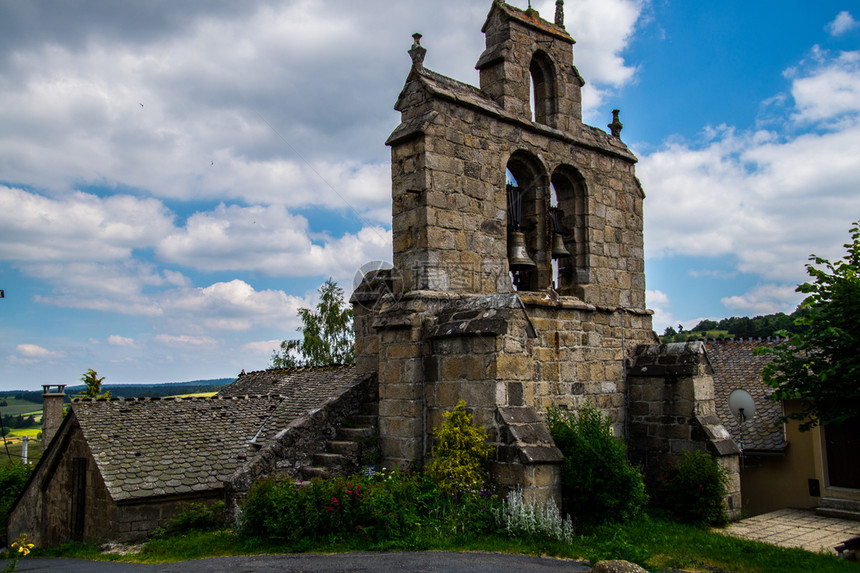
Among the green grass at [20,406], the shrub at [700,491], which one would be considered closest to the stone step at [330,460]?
the shrub at [700,491]

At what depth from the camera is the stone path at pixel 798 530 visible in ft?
29.4

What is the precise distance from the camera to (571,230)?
1056 cm

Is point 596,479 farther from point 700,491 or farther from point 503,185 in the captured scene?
point 503,185

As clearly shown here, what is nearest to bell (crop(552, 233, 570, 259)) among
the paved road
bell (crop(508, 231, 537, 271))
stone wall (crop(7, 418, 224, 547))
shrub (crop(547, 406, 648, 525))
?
bell (crop(508, 231, 537, 271))

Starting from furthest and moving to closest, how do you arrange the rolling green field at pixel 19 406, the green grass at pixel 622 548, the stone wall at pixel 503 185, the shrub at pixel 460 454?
the rolling green field at pixel 19 406, the stone wall at pixel 503 185, the shrub at pixel 460 454, the green grass at pixel 622 548

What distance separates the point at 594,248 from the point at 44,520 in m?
12.3

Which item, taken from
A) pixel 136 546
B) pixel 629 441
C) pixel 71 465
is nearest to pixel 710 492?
pixel 629 441

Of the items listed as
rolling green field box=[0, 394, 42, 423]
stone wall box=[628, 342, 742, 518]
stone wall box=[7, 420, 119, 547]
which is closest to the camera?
stone wall box=[628, 342, 742, 518]

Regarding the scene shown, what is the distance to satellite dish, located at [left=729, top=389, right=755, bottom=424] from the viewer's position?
39.1ft

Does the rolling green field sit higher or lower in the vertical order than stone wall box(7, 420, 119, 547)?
lower

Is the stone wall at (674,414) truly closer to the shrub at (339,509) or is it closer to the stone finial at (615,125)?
the stone finial at (615,125)

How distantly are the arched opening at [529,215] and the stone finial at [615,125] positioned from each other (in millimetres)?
2456

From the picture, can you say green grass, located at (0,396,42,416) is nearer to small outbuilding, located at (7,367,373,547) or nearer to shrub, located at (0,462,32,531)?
shrub, located at (0,462,32,531)

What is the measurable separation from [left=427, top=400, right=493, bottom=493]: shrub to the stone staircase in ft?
3.97
